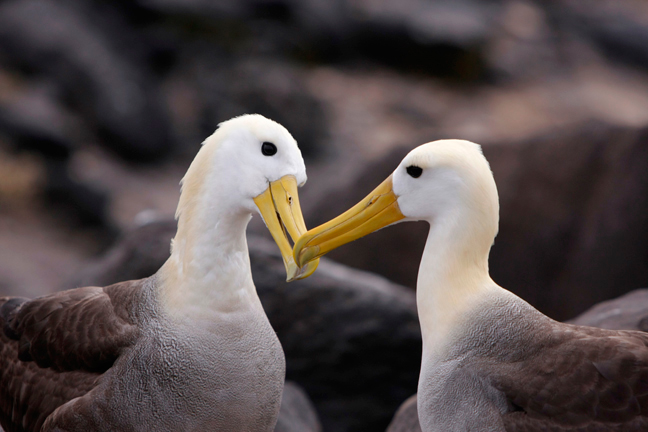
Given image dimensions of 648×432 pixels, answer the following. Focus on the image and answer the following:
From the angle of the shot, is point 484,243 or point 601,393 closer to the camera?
point 601,393

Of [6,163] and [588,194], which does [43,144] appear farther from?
[588,194]

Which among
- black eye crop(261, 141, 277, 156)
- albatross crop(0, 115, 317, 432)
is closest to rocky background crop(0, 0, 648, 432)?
albatross crop(0, 115, 317, 432)

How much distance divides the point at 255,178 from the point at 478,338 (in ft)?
3.79

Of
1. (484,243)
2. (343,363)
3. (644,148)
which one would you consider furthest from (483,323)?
(644,148)

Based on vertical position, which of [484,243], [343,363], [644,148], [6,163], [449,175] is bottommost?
[6,163]

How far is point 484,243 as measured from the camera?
291 cm

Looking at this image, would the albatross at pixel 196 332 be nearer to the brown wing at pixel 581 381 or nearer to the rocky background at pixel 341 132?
the brown wing at pixel 581 381

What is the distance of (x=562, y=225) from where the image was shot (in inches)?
234

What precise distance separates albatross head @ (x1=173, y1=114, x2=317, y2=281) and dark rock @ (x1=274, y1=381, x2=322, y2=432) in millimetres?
1538

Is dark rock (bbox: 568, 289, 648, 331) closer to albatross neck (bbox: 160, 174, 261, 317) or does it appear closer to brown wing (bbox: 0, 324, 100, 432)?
albatross neck (bbox: 160, 174, 261, 317)

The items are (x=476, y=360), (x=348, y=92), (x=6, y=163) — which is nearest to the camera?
(x=476, y=360)

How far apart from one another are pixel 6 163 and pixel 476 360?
10.1 meters

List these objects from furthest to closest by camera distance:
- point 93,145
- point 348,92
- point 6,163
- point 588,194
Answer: point 348,92 < point 93,145 < point 6,163 < point 588,194

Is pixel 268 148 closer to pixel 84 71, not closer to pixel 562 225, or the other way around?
pixel 562 225
